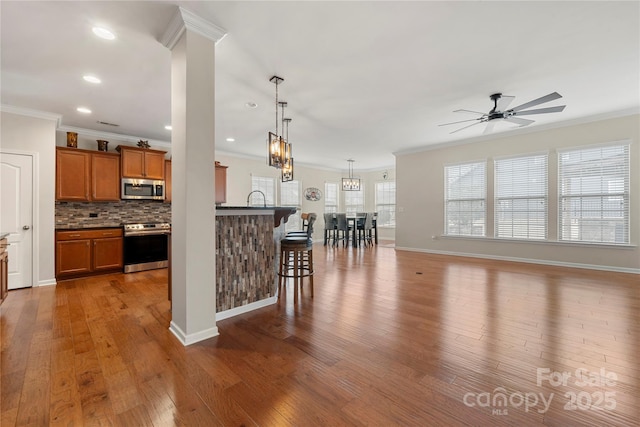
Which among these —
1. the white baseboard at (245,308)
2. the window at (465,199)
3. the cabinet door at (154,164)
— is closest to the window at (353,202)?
the window at (465,199)

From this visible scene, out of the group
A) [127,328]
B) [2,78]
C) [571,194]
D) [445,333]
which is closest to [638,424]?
[445,333]

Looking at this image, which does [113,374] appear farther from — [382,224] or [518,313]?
[382,224]

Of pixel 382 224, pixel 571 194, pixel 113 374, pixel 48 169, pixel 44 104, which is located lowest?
pixel 113 374

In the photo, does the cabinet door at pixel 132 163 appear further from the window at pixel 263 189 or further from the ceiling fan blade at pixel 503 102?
the ceiling fan blade at pixel 503 102

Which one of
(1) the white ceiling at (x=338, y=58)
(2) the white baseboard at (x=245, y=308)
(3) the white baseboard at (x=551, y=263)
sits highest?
(1) the white ceiling at (x=338, y=58)

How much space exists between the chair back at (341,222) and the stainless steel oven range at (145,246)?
4.80 meters

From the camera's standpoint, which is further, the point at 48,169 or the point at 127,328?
the point at 48,169

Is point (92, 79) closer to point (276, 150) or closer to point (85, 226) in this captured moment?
point (276, 150)

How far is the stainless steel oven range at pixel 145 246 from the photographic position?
5.04 metres

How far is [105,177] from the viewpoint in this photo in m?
5.04

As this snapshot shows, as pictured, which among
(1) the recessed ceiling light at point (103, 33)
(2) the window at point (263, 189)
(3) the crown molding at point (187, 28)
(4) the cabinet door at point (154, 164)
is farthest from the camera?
(2) the window at point (263, 189)

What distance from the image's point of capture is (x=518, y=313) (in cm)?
289

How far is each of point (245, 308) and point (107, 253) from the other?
11.5 feet

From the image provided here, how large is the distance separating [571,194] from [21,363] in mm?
7698
